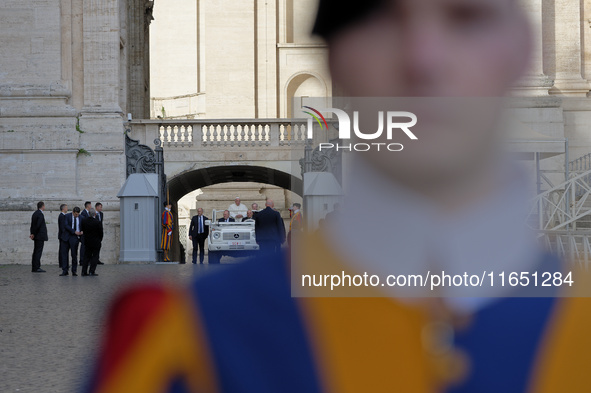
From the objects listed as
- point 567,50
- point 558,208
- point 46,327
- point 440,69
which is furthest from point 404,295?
point 567,50

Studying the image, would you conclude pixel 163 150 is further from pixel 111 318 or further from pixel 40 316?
pixel 111 318

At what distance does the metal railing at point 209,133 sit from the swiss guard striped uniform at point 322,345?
948 inches

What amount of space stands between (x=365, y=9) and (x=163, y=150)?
24.0 metres

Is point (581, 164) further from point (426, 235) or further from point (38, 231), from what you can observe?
point (426, 235)

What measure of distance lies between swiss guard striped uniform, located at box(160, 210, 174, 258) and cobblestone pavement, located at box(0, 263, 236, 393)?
13.7ft

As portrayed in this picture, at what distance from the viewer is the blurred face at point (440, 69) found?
810 mm

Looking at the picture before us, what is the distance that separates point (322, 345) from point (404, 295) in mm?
76

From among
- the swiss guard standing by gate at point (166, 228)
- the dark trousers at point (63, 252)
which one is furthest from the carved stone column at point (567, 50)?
the dark trousers at point (63, 252)

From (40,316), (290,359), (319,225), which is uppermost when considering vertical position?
(319,225)

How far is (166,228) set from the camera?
2195cm

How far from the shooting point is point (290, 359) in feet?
2.67

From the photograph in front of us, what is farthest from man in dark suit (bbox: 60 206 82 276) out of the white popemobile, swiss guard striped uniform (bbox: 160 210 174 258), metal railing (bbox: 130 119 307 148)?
metal railing (bbox: 130 119 307 148)

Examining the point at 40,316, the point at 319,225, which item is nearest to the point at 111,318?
the point at 319,225

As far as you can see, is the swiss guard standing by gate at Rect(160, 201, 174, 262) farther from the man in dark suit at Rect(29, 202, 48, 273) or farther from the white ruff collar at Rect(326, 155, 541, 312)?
the white ruff collar at Rect(326, 155, 541, 312)
